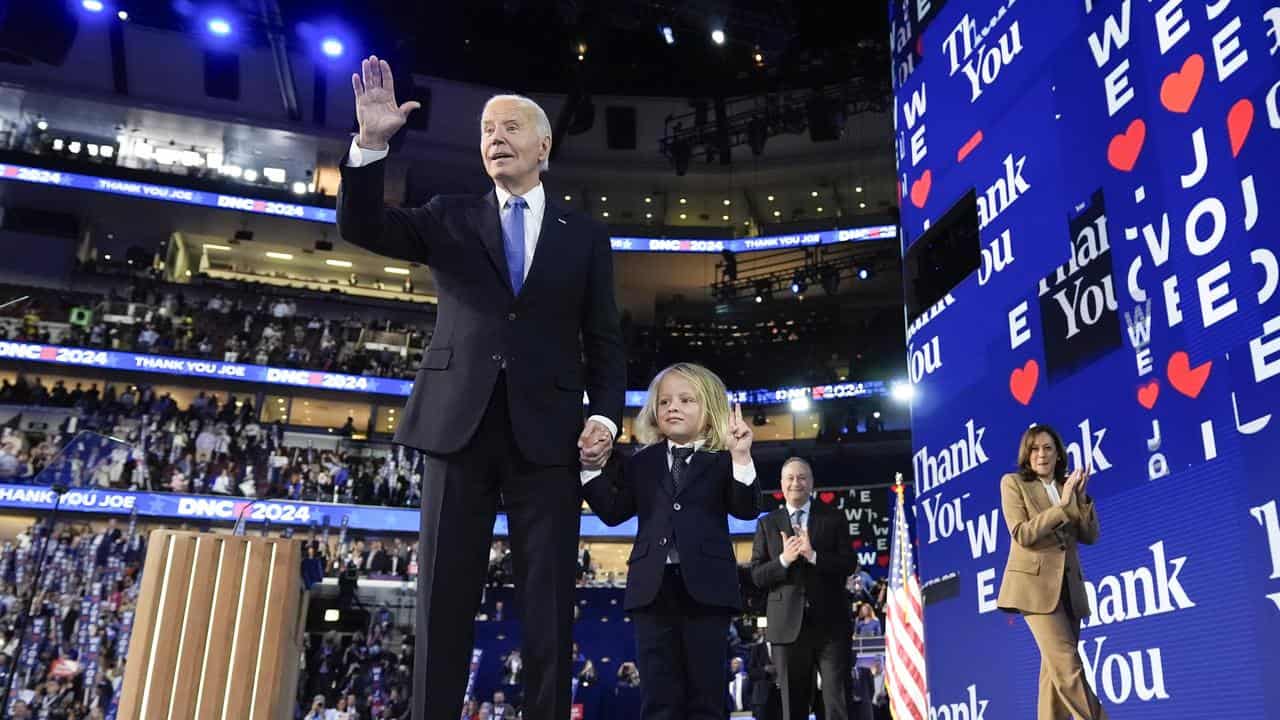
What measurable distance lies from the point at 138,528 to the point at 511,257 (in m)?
23.4

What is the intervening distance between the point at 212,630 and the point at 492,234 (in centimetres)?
136

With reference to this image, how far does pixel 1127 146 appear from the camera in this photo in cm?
407

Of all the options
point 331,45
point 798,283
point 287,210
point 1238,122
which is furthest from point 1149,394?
point 287,210

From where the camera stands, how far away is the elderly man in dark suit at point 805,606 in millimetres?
5383

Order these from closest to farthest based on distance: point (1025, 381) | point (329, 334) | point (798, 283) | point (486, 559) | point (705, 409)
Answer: point (486, 559) < point (705, 409) < point (1025, 381) < point (798, 283) < point (329, 334)

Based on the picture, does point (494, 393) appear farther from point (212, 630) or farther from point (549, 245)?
point (212, 630)

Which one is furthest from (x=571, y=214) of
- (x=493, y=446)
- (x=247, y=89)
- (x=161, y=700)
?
(x=247, y=89)

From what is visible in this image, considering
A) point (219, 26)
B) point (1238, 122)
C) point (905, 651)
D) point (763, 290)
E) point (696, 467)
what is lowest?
point (905, 651)

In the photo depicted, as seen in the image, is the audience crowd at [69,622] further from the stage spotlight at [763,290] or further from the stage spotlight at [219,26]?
the stage spotlight at [763,290]

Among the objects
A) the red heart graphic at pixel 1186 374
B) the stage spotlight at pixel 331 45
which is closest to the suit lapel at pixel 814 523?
the red heart graphic at pixel 1186 374

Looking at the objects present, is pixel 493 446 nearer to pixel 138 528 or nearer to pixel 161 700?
pixel 161 700

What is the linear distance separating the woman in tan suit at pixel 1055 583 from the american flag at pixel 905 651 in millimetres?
3060

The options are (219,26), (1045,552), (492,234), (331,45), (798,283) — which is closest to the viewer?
(492,234)

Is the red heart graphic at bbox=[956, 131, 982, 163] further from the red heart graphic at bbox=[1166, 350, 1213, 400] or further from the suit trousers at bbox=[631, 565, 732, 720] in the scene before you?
the suit trousers at bbox=[631, 565, 732, 720]
